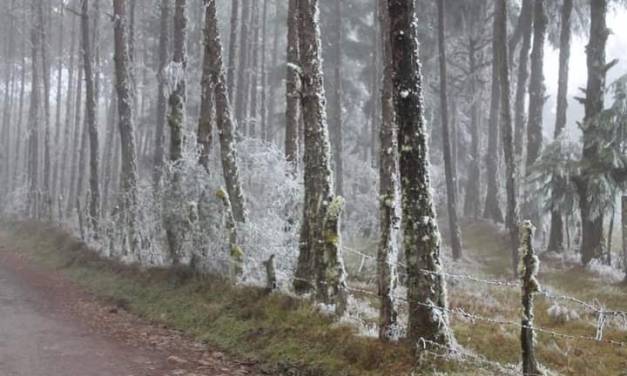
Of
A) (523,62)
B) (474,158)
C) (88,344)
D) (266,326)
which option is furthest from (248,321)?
(474,158)

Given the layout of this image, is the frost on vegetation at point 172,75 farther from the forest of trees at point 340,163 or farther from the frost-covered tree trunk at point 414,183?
the frost-covered tree trunk at point 414,183

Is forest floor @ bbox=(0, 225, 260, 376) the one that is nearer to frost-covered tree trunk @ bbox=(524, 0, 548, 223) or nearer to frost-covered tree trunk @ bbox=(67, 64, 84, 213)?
frost-covered tree trunk @ bbox=(524, 0, 548, 223)

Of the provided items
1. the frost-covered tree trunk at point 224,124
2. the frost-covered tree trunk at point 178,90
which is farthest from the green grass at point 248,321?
the frost-covered tree trunk at point 178,90

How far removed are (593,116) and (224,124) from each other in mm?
11241

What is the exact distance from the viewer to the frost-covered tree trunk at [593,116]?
57.6 ft

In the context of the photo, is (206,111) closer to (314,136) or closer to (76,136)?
(314,136)

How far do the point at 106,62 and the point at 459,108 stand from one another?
26340mm

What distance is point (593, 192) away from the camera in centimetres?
1716

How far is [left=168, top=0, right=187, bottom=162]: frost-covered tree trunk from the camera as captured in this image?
1477 centimetres

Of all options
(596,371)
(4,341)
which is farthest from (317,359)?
(4,341)

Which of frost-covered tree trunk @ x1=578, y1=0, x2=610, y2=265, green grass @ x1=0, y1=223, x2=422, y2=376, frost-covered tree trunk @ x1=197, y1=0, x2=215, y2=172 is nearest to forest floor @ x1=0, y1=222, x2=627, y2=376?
green grass @ x1=0, y1=223, x2=422, y2=376

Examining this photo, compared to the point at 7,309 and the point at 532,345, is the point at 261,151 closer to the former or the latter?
the point at 7,309

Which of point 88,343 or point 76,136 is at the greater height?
point 76,136

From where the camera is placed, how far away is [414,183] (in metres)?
7.36
